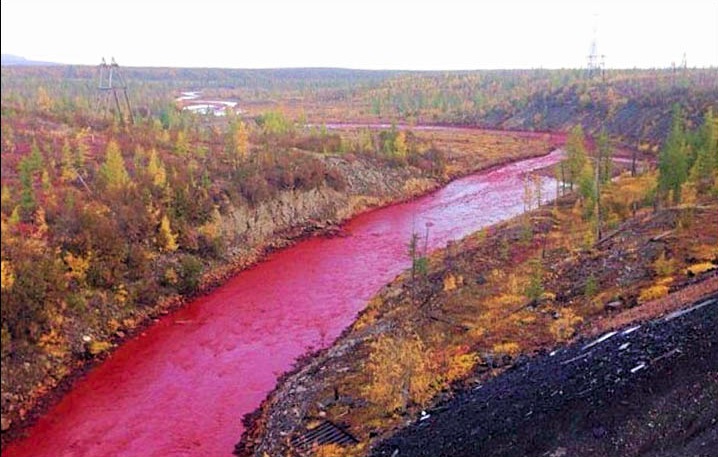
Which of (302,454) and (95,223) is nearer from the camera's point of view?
(302,454)

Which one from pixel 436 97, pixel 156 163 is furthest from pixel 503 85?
pixel 156 163

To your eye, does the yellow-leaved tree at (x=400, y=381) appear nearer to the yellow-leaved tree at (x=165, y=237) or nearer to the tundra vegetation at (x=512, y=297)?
the tundra vegetation at (x=512, y=297)

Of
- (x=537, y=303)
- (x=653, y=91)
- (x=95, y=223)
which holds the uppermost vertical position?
(x=653, y=91)

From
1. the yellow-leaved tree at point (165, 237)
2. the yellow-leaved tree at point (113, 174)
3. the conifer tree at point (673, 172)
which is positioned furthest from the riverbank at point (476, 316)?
the yellow-leaved tree at point (113, 174)

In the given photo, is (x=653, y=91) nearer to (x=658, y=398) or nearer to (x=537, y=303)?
(x=537, y=303)

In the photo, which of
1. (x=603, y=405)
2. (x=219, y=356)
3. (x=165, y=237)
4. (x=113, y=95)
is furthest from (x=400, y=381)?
(x=113, y=95)

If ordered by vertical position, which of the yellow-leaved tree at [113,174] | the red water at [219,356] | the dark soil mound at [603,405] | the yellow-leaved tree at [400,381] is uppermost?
the yellow-leaved tree at [113,174]

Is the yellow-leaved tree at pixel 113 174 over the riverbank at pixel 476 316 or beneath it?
over

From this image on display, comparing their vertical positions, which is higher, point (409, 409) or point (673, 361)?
point (673, 361)
